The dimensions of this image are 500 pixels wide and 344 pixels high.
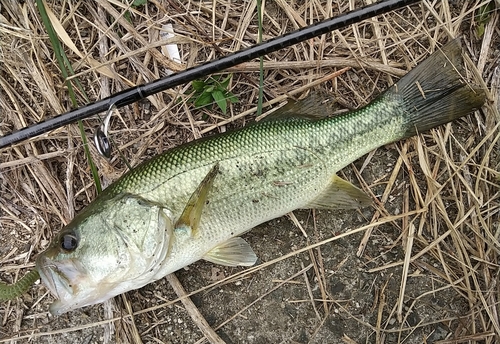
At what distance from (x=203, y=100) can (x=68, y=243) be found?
3.79ft

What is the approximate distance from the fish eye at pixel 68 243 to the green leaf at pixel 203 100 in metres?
1.09

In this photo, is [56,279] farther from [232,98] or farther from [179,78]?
[232,98]

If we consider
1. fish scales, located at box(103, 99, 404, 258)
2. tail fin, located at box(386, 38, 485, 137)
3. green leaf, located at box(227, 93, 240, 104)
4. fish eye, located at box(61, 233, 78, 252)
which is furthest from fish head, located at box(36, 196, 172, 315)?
tail fin, located at box(386, 38, 485, 137)

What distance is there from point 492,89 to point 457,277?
123 centimetres

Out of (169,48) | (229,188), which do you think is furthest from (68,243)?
(169,48)

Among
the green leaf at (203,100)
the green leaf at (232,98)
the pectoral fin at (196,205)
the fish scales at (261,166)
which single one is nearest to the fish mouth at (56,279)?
the fish scales at (261,166)

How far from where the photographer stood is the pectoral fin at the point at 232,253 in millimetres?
2551

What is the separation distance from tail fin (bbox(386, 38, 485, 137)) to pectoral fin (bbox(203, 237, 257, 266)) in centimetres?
119

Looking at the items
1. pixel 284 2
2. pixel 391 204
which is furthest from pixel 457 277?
pixel 284 2

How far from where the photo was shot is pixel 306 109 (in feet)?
8.78

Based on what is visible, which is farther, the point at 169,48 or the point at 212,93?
the point at 169,48

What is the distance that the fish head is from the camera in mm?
2211

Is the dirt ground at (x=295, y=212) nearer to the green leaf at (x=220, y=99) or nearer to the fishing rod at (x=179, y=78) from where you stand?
the green leaf at (x=220, y=99)

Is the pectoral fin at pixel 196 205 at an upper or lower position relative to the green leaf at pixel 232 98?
lower
